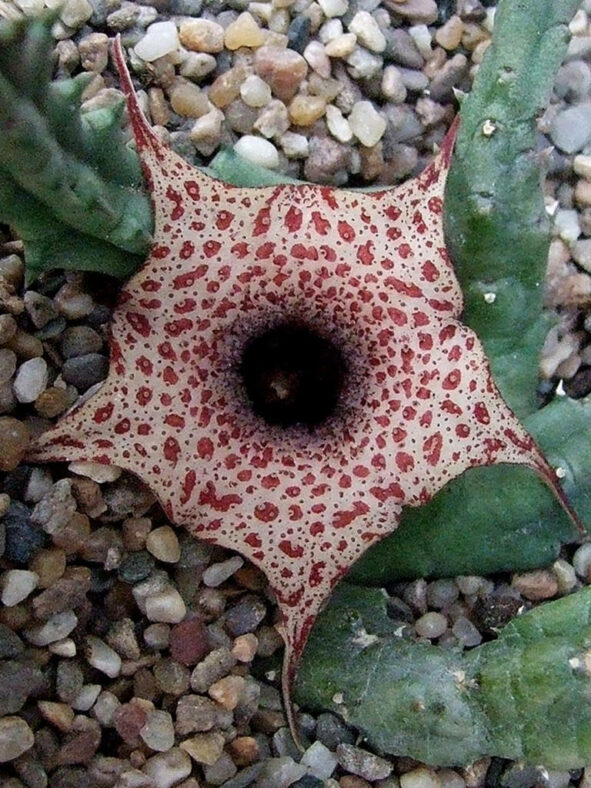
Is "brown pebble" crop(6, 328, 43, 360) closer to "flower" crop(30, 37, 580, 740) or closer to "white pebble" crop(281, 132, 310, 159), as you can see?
"flower" crop(30, 37, 580, 740)

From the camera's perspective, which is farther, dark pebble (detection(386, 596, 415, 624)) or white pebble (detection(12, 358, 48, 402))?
dark pebble (detection(386, 596, 415, 624))

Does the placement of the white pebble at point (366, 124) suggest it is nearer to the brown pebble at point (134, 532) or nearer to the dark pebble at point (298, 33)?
the dark pebble at point (298, 33)

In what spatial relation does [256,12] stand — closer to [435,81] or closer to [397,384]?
[435,81]

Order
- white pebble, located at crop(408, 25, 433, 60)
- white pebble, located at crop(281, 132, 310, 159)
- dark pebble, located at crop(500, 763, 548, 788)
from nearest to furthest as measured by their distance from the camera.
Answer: dark pebble, located at crop(500, 763, 548, 788) < white pebble, located at crop(281, 132, 310, 159) < white pebble, located at crop(408, 25, 433, 60)

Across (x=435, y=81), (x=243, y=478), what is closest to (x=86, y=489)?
(x=243, y=478)

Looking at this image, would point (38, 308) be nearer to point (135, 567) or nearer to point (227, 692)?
point (135, 567)

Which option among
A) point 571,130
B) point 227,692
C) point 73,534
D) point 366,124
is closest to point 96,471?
point 73,534

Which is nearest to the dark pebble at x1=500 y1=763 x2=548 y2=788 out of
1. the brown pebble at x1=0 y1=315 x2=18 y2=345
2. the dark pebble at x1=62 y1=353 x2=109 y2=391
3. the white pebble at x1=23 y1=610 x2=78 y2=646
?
the white pebble at x1=23 y1=610 x2=78 y2=646
